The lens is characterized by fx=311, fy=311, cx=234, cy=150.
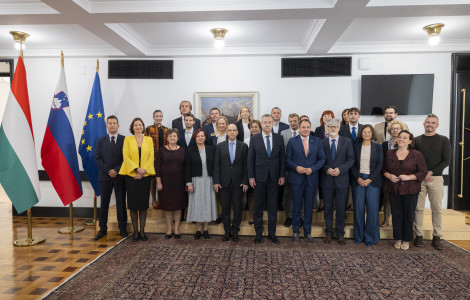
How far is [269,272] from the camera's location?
325 cm

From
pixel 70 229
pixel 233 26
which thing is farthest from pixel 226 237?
pixel 233 26

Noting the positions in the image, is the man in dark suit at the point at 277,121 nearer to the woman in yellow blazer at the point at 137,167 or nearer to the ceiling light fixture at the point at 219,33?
the ceiling light fixture at the point at 219,33

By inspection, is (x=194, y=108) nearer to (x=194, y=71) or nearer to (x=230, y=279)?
(x=194, y=71)

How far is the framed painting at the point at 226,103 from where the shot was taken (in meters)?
5.88

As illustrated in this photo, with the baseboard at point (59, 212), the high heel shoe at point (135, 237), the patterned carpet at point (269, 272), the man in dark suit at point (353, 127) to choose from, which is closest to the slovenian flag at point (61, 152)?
the high heel shoe at point (135, 237)

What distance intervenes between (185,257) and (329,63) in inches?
168

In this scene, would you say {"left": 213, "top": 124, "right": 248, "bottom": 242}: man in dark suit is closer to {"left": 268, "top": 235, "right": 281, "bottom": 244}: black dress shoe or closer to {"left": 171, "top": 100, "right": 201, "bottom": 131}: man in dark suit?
{"left": 268, "top": 235, "right": 281, "bottom": 244}: black dress shoe

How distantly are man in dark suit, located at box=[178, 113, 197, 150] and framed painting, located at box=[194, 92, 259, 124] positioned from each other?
3.52ft

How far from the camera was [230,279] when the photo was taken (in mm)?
3082

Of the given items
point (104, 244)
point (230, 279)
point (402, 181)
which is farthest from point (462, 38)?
point (104, 244)

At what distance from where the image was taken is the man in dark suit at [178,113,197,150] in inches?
181

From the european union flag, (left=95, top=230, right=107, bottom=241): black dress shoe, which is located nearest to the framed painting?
the european union flag

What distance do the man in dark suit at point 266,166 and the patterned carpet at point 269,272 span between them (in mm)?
577

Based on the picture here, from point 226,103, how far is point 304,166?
7.84 ft
